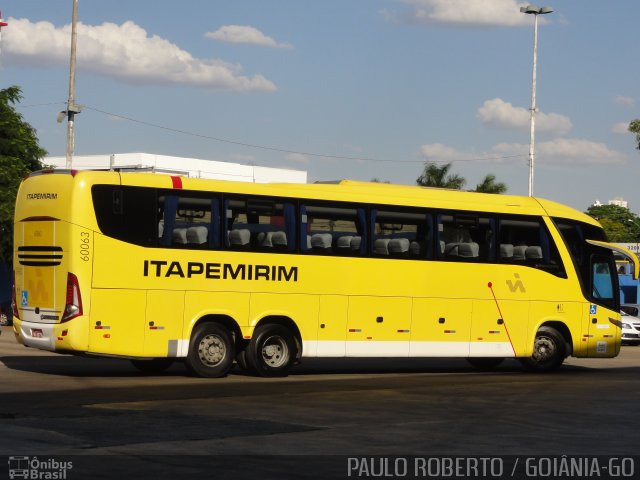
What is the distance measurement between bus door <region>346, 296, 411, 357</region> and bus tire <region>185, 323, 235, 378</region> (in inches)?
97.6

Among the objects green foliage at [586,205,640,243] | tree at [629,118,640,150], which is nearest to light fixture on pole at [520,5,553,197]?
tree at [629,118,640,150]

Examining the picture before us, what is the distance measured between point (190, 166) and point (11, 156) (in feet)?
48.3

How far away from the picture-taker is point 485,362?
26.6 m

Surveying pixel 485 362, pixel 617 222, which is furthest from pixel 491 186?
pixel 617 222

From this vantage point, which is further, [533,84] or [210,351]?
[533,84]

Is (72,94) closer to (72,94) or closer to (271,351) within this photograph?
(72,94)

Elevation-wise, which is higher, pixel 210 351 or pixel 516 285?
pixel 516 285

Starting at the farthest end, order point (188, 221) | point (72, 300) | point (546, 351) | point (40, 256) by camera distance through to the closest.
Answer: point (546, 351) < point (188, 221) < point (40, 256) < point (72, 300)

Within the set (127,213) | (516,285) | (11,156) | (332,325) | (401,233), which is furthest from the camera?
(11,156)

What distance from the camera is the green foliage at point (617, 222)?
5527 inches

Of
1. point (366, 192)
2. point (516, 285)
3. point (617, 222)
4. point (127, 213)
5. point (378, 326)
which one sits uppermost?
point (617, 222)

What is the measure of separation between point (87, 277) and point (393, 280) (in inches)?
242

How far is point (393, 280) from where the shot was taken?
22.8m

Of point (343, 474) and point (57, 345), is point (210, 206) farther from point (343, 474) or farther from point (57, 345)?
point (343, 474)
